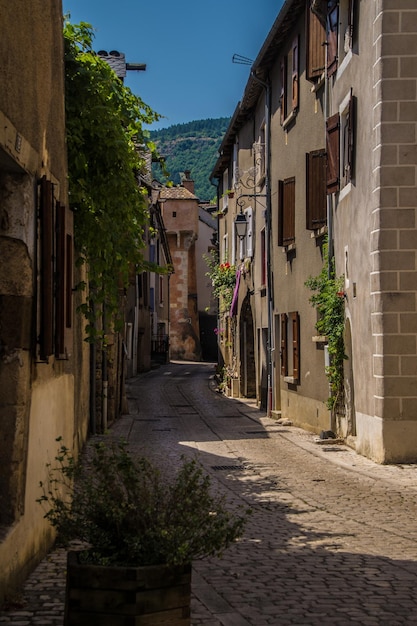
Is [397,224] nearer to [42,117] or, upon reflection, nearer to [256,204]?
[42,117]

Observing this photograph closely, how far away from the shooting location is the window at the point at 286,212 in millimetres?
21547

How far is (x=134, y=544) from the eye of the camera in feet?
15.9

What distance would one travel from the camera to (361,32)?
1538 cm

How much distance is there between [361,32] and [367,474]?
670cm

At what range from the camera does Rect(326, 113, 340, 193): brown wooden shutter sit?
1698cm

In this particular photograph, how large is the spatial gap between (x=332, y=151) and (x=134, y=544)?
1319cm

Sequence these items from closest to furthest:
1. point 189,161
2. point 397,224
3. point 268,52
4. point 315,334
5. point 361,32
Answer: point 397,224
point 361,32
point 315,334
point 268,52
point 189,161

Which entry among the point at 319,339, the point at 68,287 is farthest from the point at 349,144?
the point at 68,287

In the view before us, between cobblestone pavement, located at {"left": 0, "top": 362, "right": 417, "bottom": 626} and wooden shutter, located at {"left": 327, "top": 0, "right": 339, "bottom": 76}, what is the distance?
21.4 ft

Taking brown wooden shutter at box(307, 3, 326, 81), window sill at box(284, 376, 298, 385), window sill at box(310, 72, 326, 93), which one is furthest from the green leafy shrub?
window sill at box(284, 376, 298, 385)

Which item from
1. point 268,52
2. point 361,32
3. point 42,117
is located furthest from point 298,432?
point 42,117

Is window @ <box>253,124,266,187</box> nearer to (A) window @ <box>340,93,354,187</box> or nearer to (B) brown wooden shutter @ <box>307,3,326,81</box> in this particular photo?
(B) brown wooden shutter @ <box>307,3,326,81</box>

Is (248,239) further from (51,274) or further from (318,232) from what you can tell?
(51,274)

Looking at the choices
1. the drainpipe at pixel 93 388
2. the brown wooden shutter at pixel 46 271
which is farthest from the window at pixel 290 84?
the brown wooden shutter at pixel 46 271
